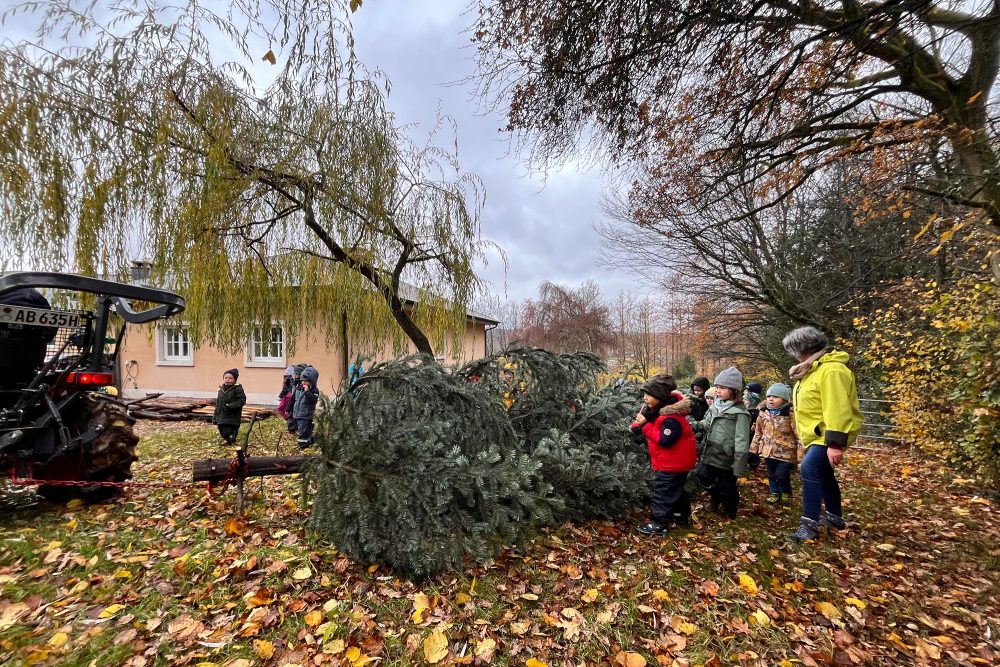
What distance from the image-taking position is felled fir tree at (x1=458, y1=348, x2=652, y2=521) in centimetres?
367

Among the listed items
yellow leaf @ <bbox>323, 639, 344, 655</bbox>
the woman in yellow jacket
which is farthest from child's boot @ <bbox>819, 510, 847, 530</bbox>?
yellow leaf @ <bbox>323, 639, 344, 655</bbox>

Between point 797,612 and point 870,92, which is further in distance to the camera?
point 870,92

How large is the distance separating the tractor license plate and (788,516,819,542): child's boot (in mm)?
5852

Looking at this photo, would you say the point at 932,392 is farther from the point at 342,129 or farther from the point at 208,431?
the point at 208,431

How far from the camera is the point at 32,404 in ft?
10.9

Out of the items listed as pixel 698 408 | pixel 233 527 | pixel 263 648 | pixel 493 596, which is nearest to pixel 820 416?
pixel 698 408

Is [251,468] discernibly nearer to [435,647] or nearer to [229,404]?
[435,647]

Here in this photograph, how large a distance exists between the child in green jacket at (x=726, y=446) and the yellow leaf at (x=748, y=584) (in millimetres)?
1054

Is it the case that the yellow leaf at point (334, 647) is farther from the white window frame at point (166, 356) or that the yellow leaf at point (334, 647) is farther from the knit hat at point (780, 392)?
the white window frame at point (166, 356)

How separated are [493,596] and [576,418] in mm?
1900

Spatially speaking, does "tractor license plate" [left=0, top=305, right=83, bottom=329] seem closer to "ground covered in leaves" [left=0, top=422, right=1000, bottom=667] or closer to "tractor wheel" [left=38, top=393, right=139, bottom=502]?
"tractor wheel" [left=38, top=393, right=139, bottom=502]

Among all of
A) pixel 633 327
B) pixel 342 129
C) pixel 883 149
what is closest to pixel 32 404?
pixel 342 129

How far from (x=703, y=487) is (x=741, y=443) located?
0.80m

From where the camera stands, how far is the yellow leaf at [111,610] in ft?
7.41
